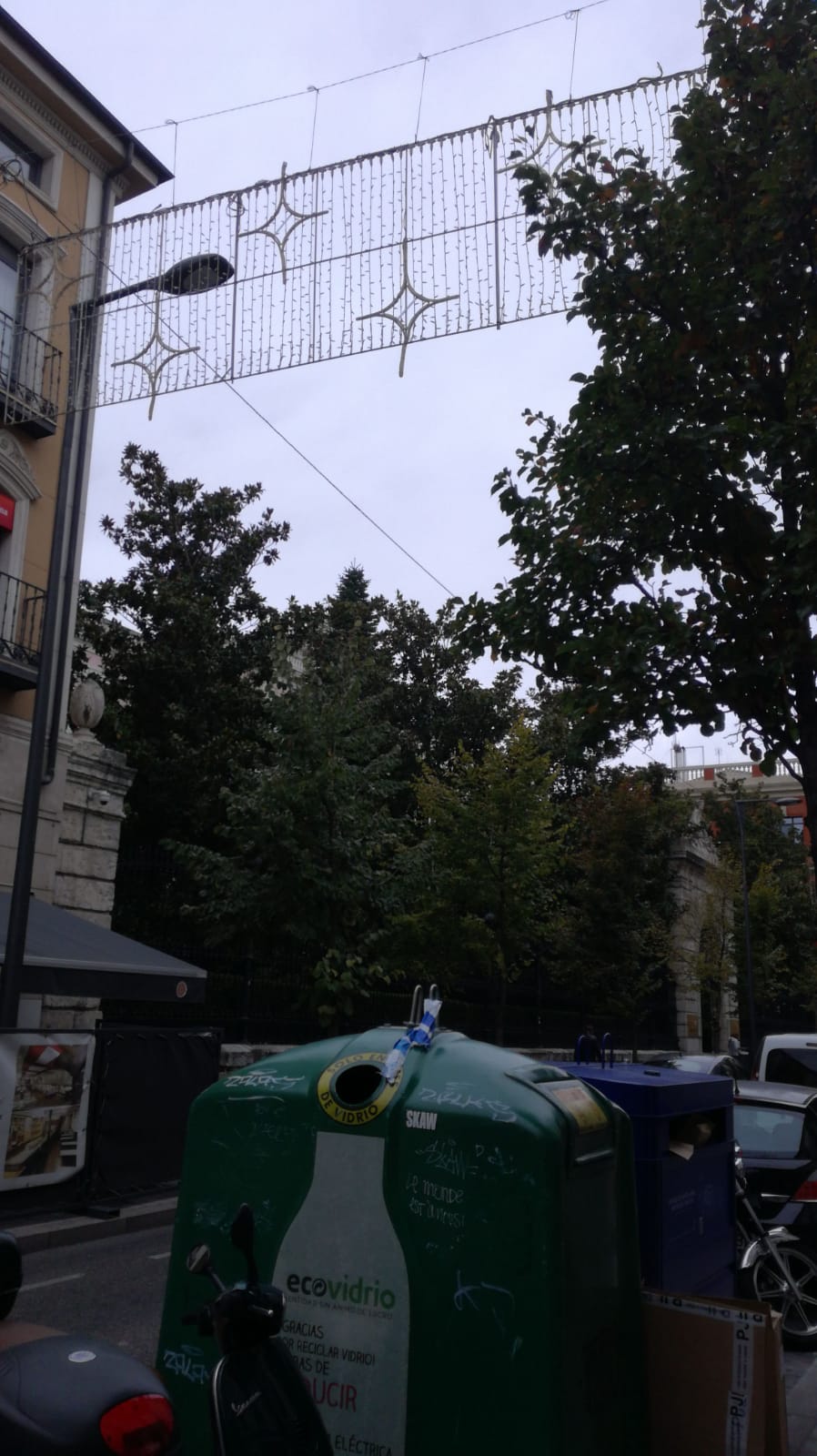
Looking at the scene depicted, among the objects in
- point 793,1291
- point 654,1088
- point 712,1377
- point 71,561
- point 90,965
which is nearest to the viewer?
point 712,1377

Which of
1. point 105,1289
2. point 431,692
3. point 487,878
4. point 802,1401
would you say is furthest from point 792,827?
point 802,1401

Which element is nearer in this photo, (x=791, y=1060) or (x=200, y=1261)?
(x=200, y=1261)

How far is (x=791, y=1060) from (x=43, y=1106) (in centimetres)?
909

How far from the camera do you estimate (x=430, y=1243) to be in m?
3.31

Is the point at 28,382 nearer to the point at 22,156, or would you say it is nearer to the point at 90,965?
the point at 22,156

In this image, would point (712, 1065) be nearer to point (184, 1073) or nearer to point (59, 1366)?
point (184, 1073)

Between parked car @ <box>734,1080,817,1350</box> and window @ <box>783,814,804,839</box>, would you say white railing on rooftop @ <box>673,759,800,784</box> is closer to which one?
window @ <box>783,814,804,839</box>

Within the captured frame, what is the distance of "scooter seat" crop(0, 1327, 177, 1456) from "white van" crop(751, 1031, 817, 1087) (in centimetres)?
1329

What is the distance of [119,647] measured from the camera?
23.7 meters

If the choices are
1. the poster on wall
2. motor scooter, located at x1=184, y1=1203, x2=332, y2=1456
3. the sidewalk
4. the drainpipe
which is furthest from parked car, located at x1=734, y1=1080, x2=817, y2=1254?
the drainpipe

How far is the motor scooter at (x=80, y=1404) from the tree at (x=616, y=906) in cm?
2439

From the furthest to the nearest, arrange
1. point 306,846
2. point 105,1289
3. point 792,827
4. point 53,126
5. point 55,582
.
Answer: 1. point 792,827
2. point 53,126
3. point 306,846
4. point 55,582
5. point 105,1289

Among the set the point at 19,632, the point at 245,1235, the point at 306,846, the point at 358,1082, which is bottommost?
the point at 245,1235

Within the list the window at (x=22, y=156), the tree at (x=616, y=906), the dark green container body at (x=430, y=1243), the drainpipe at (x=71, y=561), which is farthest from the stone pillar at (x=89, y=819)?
the dark green container body at (x=430, y=1243)
